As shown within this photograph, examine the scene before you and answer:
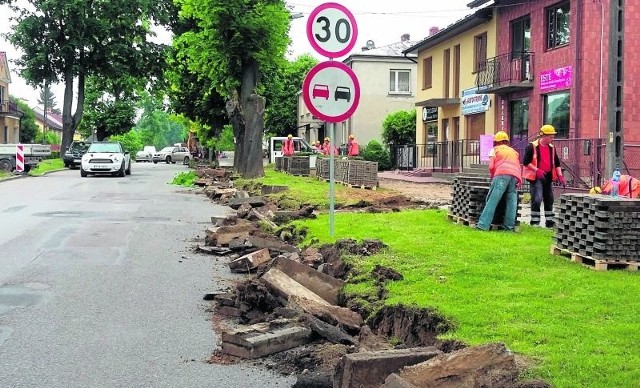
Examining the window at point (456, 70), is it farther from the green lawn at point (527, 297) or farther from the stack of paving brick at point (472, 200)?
the green lawn at point (527, 297)

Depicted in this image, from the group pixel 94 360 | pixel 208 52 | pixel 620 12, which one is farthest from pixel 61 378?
pixel 208 52

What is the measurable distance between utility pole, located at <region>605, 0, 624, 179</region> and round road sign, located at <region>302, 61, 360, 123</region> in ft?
16.4

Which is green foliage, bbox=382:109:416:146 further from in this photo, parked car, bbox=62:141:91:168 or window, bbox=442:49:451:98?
→ parked car, bbox=62:141:91:168

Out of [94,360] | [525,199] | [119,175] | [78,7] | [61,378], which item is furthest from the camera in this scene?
[78,7]

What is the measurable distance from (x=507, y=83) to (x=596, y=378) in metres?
23.5

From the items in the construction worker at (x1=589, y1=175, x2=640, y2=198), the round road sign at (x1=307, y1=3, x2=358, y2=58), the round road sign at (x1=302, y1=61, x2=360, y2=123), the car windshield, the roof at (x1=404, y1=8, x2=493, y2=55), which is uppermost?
the roof at (x1=404, y1=8, x2=493, y2=55)

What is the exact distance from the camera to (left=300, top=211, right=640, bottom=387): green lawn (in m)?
4.53

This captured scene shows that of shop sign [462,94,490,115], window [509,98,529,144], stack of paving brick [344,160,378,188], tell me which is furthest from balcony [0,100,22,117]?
stack of paving brick [344,160,378,188]

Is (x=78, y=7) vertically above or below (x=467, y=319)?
above

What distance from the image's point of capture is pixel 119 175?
33.7m

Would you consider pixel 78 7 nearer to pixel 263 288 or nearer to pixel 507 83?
pixel 507 83

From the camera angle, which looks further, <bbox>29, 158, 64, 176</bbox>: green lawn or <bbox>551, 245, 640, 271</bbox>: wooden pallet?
<bbox>29, 158, 64, 176</bbox>: green lawn

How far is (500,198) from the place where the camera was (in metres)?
10.8

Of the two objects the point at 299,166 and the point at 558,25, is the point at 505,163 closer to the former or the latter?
the point at 558,25
